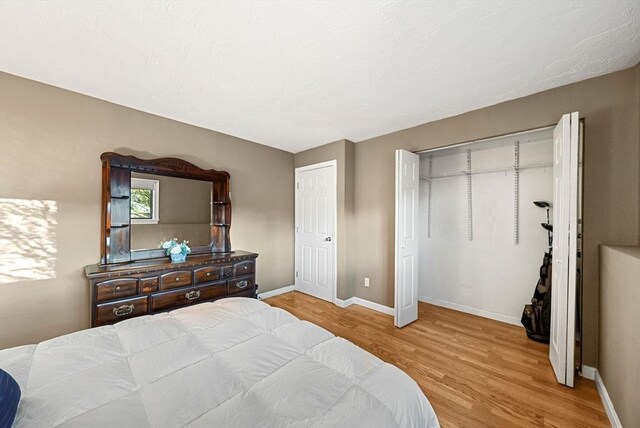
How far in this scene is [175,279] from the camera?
2562 millimetres

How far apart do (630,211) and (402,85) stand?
6.48 ft

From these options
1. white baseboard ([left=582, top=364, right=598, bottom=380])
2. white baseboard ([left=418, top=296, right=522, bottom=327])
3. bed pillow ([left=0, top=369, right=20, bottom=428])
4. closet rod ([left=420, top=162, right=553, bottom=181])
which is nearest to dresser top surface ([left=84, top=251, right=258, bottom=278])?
bed pillow ([left=0, top=369, right=20, bottom=428])

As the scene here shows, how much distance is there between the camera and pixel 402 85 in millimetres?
2186

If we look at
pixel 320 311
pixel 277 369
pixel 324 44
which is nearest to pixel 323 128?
pixel 324 44

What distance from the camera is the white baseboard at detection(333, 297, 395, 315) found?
3.40 meters

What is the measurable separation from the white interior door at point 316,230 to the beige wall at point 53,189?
1990mm

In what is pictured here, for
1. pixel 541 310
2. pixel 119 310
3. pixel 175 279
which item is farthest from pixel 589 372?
pixel 119 310

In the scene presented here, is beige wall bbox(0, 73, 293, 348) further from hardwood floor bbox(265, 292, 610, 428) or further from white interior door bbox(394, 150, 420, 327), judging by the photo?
white interior door bbox(394, 150, 420, 327)

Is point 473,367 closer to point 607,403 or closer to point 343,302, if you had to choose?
point 607,403

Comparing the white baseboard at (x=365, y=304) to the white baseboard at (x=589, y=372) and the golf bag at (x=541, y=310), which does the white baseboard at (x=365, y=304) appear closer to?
the golf bag at (x=541, y=310)

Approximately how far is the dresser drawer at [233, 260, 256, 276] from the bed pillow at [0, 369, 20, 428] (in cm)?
217

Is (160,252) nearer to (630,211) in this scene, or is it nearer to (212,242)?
(212,242)

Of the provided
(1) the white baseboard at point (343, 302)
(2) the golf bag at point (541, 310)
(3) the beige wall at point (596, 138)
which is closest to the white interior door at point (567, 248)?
(3) the beige wall at point (596, 138)

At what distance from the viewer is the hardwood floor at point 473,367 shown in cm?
166
